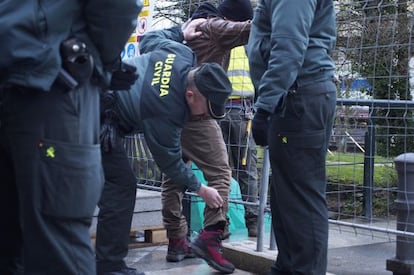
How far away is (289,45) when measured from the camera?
3.56m

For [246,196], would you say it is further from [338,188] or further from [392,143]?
[392,143]

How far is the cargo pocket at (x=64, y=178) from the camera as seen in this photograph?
2.43m

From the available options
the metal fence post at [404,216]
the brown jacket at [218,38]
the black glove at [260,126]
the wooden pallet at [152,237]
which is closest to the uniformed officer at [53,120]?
the black glove at [260,126]

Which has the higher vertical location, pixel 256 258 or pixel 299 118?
pixel 299 118

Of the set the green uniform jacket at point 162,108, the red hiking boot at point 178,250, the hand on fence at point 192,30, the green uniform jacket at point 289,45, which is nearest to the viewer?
the green uniform jacket at point 289,45

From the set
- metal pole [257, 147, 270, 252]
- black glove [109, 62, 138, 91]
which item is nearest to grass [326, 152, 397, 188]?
metal pole [257, 147, 270, 252]

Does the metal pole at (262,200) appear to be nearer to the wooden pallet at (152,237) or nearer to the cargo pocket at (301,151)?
the wooden pallet at (152,237)

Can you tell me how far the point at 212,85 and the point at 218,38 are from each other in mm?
1113

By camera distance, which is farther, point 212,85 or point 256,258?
point 256,258

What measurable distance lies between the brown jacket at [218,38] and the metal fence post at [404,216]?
4.86ft

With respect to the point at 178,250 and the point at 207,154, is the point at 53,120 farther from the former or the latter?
the point at 178,250

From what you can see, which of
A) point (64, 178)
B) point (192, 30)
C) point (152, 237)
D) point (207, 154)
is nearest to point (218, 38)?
point (192, 30)

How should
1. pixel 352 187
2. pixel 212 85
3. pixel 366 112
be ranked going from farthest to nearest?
1. pixel 352 187
2. pixel 366 112
3. pixel 212 85

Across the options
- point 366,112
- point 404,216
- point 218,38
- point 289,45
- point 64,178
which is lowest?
point 404,216
